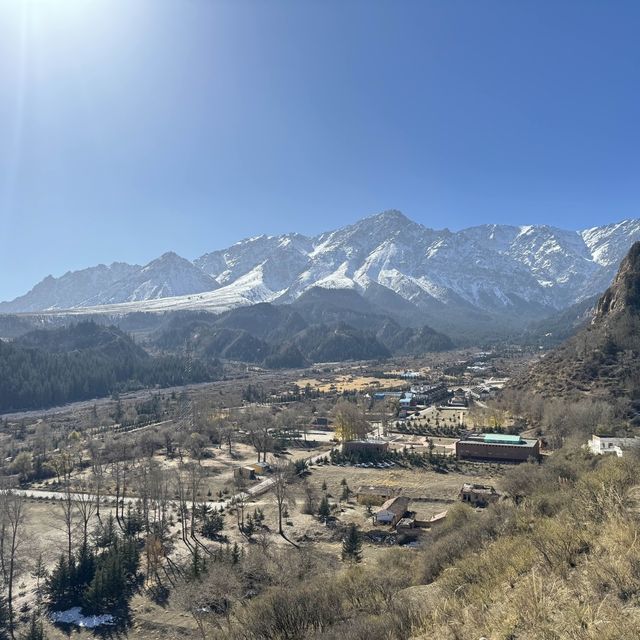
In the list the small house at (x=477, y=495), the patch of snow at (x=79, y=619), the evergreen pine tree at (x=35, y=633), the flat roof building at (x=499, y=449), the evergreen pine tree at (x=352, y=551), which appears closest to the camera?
the evergreen pine tree at (x=35, y=633)

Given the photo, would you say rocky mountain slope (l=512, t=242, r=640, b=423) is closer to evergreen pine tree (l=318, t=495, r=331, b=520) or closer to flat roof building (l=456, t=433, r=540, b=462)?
flat roof building (l=456, t=433, r=540, b=462)

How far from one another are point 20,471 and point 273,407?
50017mm

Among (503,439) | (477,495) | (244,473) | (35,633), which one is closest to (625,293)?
(503,439)

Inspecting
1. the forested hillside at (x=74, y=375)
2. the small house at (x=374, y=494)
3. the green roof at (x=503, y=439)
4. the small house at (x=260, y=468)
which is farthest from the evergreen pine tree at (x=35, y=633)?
the forested hillside at (x=74, y=375)

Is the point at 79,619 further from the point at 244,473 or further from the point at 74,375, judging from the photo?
the point at 74,375

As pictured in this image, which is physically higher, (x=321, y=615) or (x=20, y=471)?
(x=321, y=615)

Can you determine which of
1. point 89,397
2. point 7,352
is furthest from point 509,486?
point 7,352

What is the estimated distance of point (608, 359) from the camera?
254 feet

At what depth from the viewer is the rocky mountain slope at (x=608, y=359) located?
70.9m

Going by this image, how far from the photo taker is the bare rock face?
281ft

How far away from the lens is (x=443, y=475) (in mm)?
53188

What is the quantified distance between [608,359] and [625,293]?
1716 centimetres

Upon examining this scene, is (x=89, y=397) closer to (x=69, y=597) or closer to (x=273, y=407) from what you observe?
(x=273, y=407)

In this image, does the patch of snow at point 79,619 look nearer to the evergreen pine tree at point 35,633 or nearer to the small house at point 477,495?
the evergreen pine tree at point 35,633
